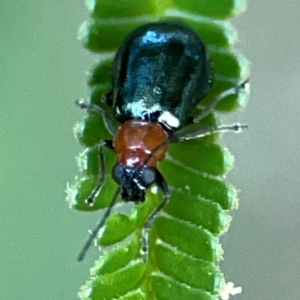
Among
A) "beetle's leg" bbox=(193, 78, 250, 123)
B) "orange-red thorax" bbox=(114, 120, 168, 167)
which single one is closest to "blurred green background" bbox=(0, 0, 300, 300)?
"orange-red thorax" bbox=(114, 120, 168, 167)

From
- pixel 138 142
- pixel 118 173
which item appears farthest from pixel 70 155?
pixel 118 173

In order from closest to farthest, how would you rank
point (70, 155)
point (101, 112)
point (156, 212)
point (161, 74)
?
1. point (156, 212)
2. point (101, 112)
3. point (161, 74)
4. point (70, 155)

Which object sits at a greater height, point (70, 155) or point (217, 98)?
point (217, 98)

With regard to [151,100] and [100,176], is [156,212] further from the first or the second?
[151,100]

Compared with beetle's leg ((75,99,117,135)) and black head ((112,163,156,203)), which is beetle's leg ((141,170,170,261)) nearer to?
black head ((112,163,156,203))

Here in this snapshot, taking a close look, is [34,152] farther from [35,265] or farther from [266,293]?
[266,293]

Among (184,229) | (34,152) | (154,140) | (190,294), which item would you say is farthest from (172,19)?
(34,152)

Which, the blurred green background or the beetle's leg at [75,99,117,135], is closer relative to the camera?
the beetle's leg at [75,99,117,135]
